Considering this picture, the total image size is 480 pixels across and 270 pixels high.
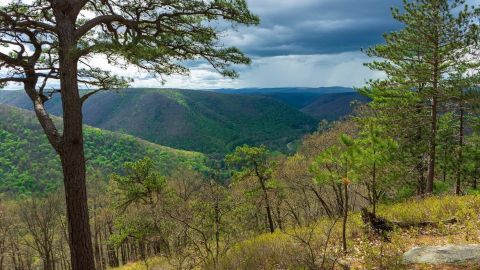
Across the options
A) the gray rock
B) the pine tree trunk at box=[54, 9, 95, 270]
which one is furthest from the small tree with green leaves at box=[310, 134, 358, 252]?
the pine tree trunk at box=[54, 9, 95, 270]

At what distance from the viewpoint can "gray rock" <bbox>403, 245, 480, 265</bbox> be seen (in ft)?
19.7

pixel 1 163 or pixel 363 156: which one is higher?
pixel 363 156

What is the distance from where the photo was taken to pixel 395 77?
1962 cm

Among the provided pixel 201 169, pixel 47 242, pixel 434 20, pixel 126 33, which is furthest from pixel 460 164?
pixel 201 169

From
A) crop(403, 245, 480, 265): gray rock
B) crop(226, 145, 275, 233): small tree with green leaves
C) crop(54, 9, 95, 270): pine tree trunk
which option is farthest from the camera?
crop(226, 145, 275, 233): small tree with green leaves

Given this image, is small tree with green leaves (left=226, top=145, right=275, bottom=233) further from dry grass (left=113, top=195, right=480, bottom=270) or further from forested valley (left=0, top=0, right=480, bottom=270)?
dry grass (left=113, top=195, right=480, bottom=270)

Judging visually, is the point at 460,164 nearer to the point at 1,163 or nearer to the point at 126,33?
the point at 126,33

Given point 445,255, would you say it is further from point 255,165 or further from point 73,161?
point 255,165

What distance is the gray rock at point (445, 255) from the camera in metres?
6.01

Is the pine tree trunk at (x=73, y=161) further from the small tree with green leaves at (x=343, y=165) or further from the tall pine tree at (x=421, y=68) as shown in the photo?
the tall pine tree at (x=421, y=68)

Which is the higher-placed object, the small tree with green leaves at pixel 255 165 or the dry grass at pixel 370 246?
the dry grass at pixel 370 246

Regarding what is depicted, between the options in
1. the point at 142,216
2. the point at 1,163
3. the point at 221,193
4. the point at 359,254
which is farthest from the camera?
the point at 1,163

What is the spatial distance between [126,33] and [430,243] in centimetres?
782

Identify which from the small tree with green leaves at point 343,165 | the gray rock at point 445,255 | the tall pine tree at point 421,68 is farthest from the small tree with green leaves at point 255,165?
the gray rock at point 445,255
